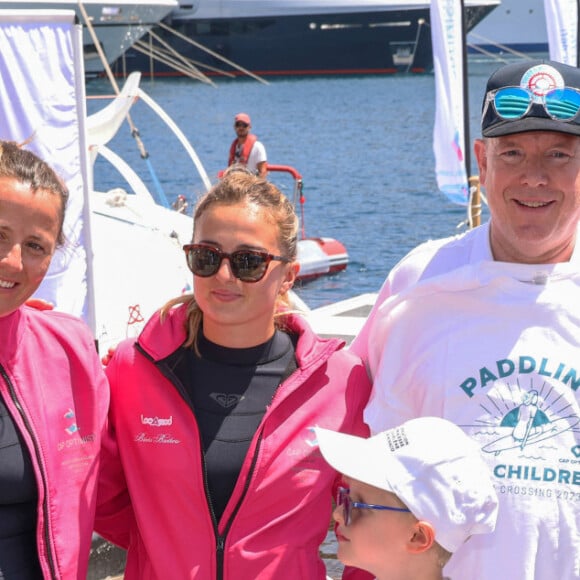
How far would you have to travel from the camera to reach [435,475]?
90.4 inches

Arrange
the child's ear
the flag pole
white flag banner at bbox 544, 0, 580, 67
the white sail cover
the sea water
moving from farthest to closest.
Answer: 1. the sea water
2. white flag banner at bbox 544, 0, 580, 67
3. the flag pole
4. the white sail cover
5. the child's ear

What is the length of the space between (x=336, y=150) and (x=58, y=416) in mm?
39645

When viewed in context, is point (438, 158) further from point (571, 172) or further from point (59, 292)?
point (571, 172)

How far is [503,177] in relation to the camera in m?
2.67

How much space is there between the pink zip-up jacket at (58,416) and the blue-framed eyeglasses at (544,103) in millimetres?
1151

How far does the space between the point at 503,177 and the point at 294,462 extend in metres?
0.85

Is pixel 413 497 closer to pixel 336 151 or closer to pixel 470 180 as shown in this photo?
pixel 470 180

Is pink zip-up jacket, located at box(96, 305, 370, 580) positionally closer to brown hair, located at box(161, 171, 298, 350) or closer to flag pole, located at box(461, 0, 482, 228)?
brown hair, located at box(161, 171, 298, 350)

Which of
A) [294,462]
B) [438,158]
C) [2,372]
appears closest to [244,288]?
[294,462]

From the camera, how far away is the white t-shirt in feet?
8.41

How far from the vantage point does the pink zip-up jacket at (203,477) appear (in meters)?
2.76

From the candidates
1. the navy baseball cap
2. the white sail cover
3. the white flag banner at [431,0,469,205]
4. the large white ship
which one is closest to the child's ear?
the navy baseball cap

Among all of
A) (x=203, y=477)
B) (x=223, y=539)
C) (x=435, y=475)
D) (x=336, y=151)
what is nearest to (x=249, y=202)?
(x=203, y=477)

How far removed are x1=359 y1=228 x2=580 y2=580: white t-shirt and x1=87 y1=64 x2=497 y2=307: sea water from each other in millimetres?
978
